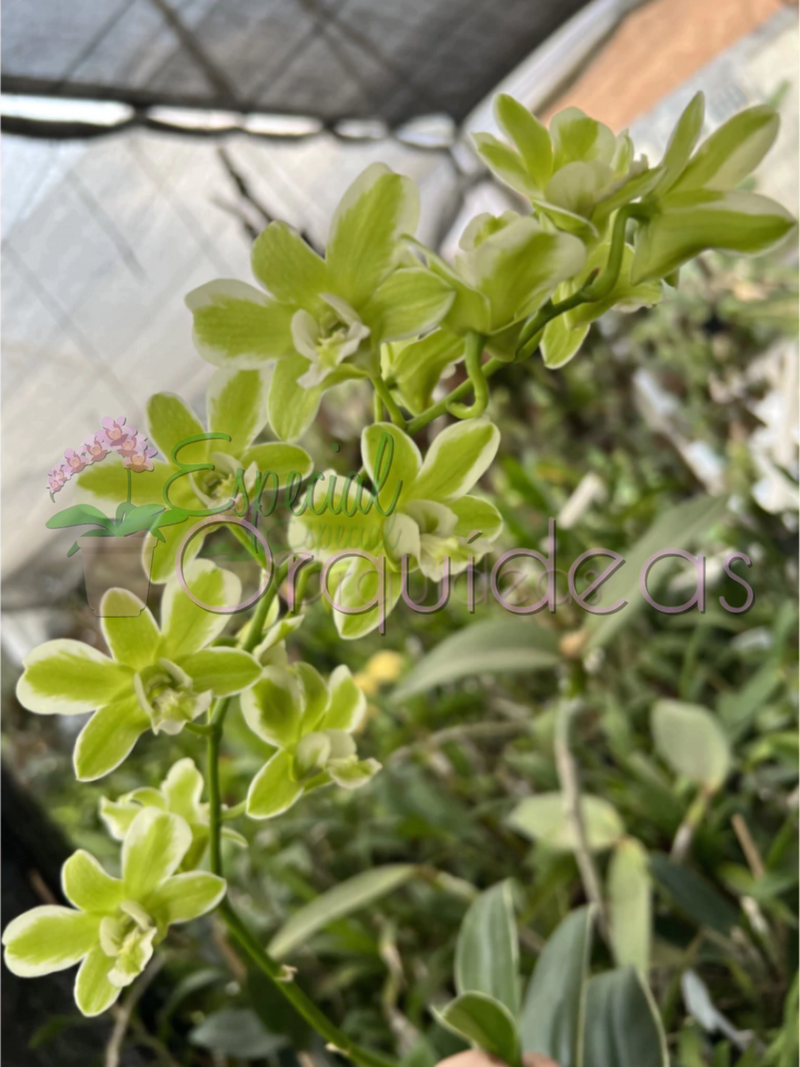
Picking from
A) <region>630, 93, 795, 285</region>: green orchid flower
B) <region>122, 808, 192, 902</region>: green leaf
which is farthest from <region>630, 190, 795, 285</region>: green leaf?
<region>122, 808, 192, 902</region>: green leaf

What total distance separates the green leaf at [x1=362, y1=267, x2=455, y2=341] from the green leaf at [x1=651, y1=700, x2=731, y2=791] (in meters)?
0.47

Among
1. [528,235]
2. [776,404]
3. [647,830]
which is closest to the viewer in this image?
[528,235]

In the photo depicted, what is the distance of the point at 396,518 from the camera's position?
0.23m

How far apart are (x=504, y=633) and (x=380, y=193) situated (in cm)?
43

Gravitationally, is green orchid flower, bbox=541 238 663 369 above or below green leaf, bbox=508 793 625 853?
above

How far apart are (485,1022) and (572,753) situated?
25 centimetres

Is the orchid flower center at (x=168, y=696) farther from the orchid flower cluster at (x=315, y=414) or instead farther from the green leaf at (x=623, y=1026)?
the green leaf at (x=623, y=1026)

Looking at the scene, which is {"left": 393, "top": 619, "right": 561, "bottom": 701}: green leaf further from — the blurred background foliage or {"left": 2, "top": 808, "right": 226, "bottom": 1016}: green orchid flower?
{"left": 2, "top": 808, "right": 226, "bottom": 1016}: green orchid flower

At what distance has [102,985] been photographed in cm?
25

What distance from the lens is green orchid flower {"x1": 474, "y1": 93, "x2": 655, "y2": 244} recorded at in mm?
232

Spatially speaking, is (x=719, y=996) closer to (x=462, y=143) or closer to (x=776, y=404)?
(x=776, y=404)

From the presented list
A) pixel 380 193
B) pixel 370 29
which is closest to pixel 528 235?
pixel 380 193

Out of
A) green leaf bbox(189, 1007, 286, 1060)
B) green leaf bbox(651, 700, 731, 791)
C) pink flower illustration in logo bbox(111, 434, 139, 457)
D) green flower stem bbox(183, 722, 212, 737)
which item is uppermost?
pink flower illustration in logo bbox(111, 434, 139, 457)

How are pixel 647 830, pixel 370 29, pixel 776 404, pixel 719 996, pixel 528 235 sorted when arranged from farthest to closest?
pixel 370 29, pixel 776 404, pixel 647 830, pixel 719 996, pixel 528 235
